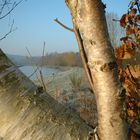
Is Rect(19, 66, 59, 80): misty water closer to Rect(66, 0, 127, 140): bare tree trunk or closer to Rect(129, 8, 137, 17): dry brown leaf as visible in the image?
Rect(66, 0, 127, 140): bare tree trunk

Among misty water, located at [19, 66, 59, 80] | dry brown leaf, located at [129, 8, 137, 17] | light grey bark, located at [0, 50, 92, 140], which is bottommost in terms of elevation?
misty water, located at [19, 66, 59, 80]

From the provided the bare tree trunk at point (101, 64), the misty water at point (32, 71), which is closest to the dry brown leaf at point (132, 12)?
the misty water at point (32, 71)

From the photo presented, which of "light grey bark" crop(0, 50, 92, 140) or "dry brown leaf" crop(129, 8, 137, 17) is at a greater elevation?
"dry brown leaf" crop(129, 8, 137, 17)

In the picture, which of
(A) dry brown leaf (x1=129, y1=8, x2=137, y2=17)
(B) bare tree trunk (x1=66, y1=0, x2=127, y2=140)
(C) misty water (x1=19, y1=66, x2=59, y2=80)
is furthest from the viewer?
(C) misty water (x1=19, y1=66, x2=59, y2=80)

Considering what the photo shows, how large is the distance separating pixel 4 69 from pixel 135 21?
1580 millimetres

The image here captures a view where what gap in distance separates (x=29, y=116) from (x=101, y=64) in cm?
22

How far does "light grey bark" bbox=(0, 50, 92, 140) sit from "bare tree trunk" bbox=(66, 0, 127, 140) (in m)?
0.07

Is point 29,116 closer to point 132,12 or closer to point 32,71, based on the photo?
point 132,12

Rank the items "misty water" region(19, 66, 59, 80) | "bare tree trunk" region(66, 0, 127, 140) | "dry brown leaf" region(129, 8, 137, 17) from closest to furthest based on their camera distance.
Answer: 1. "bare tree trunk" region(66, 0, 127, 140)
2. "dry brown leaf" region(129, 8, 137, 17)
3. "misty water" region(19, 66, 59, 80)

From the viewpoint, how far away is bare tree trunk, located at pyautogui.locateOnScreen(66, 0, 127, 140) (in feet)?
2.35

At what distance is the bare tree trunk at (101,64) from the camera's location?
72 centimetres

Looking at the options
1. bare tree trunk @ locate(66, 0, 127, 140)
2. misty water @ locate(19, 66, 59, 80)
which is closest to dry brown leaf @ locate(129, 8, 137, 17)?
misty water @ locate(19, 66, 59, 80)

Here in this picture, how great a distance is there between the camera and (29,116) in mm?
750

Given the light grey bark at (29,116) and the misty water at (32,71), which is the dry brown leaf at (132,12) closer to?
the misty water at (32,71)
